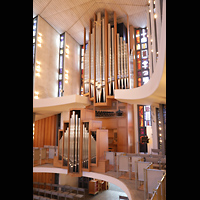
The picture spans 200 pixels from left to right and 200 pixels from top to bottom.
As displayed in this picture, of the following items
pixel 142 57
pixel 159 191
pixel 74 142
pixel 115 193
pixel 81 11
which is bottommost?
pixel 115 193

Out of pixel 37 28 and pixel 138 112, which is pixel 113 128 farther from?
pixel 37 28

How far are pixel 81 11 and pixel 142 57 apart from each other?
4.75m

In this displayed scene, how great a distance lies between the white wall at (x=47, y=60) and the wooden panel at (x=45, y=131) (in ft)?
5.49

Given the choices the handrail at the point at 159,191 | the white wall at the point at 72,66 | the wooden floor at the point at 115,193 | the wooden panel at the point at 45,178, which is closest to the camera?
the handrail at the point at 159,191

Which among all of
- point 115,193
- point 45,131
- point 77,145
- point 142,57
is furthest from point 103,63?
point 115,193

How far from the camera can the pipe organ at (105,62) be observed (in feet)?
34.3

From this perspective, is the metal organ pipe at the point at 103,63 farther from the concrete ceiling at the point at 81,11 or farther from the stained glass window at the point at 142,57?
the stained glass window at the point at 142,57

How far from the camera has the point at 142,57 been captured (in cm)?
1210

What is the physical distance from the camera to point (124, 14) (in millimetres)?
11430

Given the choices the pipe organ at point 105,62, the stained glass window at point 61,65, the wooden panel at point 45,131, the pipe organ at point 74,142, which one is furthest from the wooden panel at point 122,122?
the stained glass window at point 61,65

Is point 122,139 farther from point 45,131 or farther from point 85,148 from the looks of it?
point 45,131
